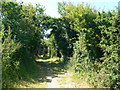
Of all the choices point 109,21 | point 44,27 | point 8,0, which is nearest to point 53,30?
point 44,27

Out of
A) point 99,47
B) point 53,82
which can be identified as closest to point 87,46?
point 99,47

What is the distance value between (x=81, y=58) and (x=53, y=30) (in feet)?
20.6

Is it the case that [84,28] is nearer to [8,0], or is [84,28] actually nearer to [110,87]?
[110,87]

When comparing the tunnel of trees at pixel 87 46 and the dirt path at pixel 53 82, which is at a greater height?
the tunnel of trees at pixel 87 46

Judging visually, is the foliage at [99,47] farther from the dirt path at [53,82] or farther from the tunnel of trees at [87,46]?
the dirt path at [53,82]

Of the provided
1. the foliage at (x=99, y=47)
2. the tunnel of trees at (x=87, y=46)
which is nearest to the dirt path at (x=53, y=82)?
the tunnel of trees at (x=87, y=46)

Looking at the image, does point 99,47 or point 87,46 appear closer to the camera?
point 99,47

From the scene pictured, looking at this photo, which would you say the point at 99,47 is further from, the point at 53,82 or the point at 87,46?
the point at 53,82

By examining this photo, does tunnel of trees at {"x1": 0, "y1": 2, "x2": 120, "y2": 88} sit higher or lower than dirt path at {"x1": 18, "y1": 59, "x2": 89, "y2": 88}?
higher

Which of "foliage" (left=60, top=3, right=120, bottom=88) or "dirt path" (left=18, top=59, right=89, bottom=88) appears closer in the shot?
"foliage" (left=60, top=3, right=120, bottom=88)

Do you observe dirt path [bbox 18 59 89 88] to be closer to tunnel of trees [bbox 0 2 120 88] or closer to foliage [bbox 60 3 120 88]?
tunnel of trees [bbox 0 2 120 88]

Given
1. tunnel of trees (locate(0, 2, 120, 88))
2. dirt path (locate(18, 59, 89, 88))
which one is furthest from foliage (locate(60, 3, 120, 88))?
dirt path (locate(18, 59, 89, 88))

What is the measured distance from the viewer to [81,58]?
5395 mm

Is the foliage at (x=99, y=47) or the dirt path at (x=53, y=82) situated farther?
the dirt path at (x=53, y=82)
